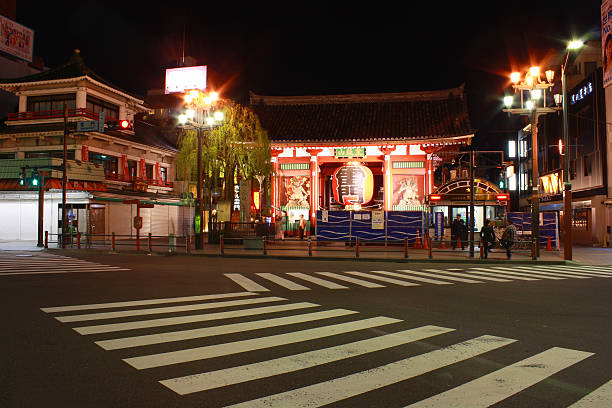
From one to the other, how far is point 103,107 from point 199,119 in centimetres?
1694

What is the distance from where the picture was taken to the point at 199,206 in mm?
24688

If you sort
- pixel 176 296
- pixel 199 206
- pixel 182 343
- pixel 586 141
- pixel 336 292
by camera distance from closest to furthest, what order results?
pixel 182 343 → pixel 176 296 → pixel 336 292 → pixel 199 206 → pixel 586 141

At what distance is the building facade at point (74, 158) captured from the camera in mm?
31938

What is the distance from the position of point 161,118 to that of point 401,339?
47.2 m

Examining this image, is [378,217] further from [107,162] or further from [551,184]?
[107,162]

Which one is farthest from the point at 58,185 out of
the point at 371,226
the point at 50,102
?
the point at 371,226

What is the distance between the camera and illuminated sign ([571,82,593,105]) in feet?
101

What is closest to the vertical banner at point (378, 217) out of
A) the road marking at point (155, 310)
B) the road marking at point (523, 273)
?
the road marking at point (523, 273)

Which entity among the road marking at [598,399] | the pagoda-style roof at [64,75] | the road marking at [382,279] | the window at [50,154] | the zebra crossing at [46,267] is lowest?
the road marking at [598,399]

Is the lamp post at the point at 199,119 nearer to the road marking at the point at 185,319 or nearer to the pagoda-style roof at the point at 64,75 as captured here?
the pagoda-style roof at the point at 64,75

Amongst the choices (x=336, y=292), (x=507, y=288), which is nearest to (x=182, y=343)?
(x=336, y=292)

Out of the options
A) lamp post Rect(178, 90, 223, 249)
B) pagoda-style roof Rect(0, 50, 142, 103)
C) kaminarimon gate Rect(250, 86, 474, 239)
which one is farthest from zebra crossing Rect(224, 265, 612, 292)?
pagoda-style roof Rect(0, 50, 142, 103)

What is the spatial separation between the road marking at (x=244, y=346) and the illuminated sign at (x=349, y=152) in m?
22.9

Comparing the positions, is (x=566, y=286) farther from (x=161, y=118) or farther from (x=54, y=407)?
(x=161, y=118)
